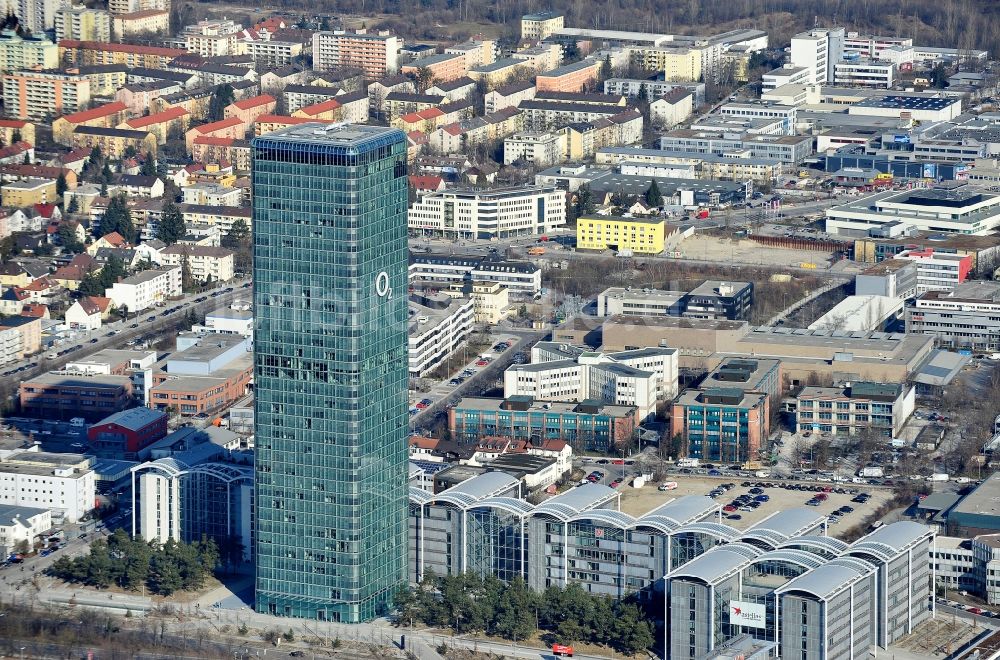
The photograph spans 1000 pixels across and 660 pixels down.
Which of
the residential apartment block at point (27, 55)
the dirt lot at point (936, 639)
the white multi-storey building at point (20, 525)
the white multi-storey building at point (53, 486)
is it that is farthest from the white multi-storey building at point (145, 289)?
the dirt lot at point (936, 639)

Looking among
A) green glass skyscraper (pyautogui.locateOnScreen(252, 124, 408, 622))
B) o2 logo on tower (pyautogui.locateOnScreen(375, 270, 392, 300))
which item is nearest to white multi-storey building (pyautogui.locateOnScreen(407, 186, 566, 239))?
green glass skyscraper (pyautogui.locateOnScreen(252, 124, 408, 622))

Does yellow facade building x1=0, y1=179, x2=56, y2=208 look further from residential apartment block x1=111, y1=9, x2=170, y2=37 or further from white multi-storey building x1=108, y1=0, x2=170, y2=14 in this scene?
white multi-storey building x1=108, y1=0, x2=170, y2=14

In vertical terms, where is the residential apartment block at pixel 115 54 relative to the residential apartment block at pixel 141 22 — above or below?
below

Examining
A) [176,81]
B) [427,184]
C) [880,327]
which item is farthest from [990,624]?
[176,81]

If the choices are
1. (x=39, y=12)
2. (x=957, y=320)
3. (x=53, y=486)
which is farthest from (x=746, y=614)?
(x=39, y=12)

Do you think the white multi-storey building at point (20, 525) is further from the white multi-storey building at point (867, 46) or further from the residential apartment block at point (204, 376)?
the white multi-storey building at point (867, 46)
